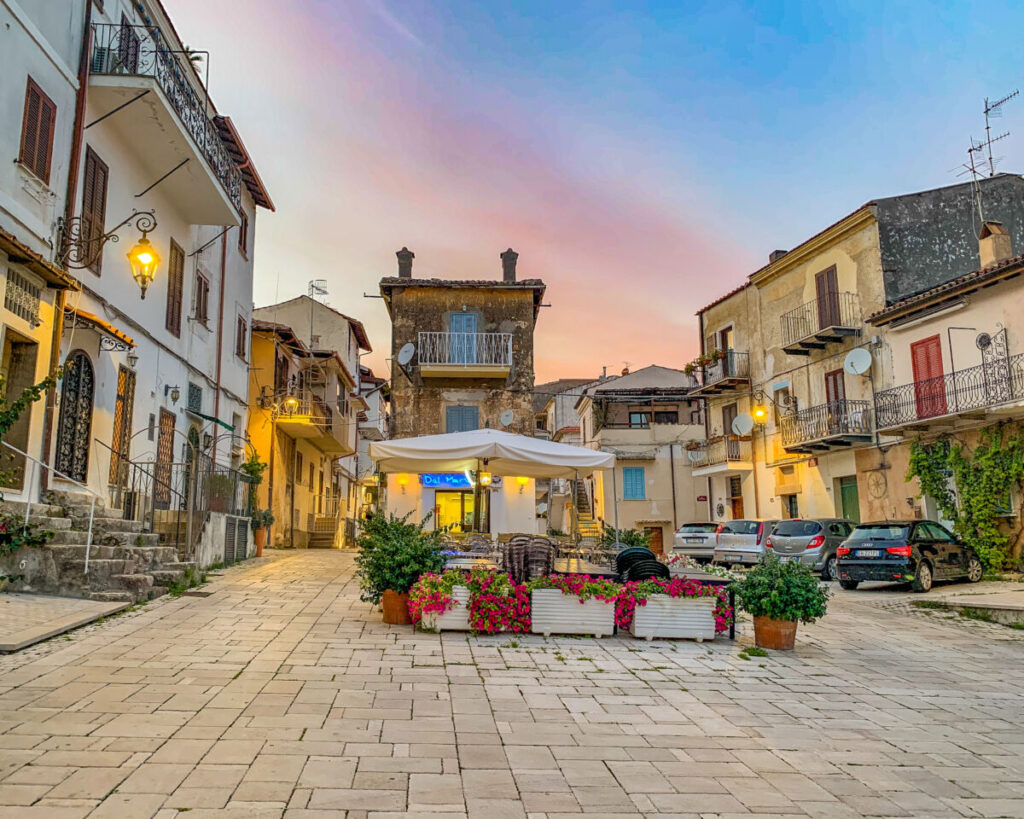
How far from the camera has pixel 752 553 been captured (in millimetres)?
19531

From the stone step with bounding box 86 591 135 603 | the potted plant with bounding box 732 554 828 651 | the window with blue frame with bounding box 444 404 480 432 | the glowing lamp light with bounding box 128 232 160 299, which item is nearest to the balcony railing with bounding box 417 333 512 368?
the window with blue frame with bounding box 444 404 480 432

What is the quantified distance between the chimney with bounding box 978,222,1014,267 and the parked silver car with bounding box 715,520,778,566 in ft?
32.3

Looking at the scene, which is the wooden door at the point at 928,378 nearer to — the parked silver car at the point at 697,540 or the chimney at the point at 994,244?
the chimney at the point at 994,244

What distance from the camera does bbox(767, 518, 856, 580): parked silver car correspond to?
1808 cm

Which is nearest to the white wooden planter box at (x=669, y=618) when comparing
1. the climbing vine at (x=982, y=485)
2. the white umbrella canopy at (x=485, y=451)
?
the white umbrella canopy at (x=485, y=451)

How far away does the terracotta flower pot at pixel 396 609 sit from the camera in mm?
8812

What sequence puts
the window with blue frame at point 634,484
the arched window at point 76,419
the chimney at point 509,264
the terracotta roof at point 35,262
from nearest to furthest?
the terracotta roof at point 35,262 → the arched window at point 76,419 → the chimney at point 509,264 → the window with blue frame at point 634,484

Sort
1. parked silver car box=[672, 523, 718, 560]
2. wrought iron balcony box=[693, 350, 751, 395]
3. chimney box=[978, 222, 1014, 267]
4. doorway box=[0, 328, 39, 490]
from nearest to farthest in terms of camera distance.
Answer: doorway box=[0, 328, 39, 490], chimney box=[978, 222, 1014, 267], parked silver car box=[672, 523, 718, 560], wrought iron balcony box=[693, 350, 751, 395]

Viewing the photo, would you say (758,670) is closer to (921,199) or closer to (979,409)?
(979,409)

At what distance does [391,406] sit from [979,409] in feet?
57.5

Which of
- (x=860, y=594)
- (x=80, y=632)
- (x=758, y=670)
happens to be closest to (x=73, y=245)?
(x=80, y=632)

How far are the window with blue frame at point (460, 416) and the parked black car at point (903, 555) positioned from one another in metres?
13.9

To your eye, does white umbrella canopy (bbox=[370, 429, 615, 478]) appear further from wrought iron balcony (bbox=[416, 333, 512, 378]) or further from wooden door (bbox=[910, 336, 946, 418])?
wrought iron balcony (bbox=[416, 333, 512, 378])

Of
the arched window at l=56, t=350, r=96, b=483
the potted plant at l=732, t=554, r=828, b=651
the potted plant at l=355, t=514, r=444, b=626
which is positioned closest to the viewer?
the potted plant at l=732, t=554, r=828, b=651
